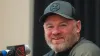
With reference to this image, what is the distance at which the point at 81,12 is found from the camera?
8.68ft

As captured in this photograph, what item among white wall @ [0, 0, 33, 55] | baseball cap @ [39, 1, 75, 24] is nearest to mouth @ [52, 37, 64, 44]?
baseball cap @ [39, 1, 75, 24]

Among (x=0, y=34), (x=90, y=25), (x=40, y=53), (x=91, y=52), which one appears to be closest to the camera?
(x=91, y=52)

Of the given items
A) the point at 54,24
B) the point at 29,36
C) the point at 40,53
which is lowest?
the point at 40,53

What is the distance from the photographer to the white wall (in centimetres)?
294

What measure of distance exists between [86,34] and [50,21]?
1309mm

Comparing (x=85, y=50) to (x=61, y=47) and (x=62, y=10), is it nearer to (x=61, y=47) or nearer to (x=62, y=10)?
(x=61, y=47)

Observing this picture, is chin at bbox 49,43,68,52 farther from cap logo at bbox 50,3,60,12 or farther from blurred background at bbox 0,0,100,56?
blurred background at bbox 0,0,100,56

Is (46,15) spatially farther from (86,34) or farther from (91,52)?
(86,34)

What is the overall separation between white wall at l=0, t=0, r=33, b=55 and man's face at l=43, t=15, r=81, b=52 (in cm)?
156

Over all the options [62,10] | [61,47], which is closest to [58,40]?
[61,47]

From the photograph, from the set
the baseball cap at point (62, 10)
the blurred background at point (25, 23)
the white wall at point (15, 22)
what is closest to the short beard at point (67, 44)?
the baseball cap at point (62, 10)

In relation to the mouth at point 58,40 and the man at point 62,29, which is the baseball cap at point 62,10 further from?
the mouth at point 58,40

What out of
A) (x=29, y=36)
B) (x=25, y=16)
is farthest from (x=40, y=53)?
(x=25, y=16)

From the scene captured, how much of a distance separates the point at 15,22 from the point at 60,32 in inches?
68.4
